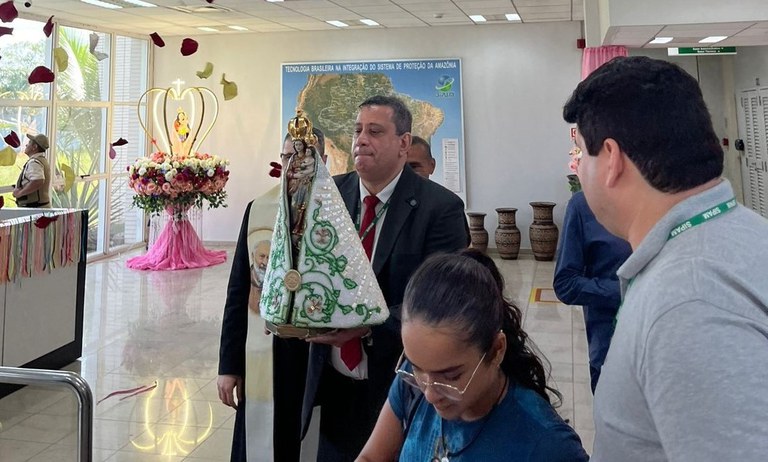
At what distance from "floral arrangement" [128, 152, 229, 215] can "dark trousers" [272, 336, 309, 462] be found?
7674mm

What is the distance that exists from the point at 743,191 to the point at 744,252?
10.8 metres

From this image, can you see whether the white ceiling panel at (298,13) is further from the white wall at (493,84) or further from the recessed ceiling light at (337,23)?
the white wall at (493,84)

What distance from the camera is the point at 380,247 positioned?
7.00ft

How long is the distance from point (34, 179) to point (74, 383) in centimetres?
639

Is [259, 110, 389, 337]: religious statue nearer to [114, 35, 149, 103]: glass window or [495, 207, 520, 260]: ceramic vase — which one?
[495, 207, 520, 260]: ceramic vase

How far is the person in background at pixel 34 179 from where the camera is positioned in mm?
7392

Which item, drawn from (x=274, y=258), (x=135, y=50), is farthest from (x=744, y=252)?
(x=135, y=50)

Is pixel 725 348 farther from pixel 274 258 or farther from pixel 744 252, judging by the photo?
pixel 274 258

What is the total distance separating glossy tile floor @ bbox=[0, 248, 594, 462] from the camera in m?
3.84

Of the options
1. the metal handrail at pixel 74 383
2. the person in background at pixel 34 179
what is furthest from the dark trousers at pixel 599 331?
the person in background at pixel 34 179

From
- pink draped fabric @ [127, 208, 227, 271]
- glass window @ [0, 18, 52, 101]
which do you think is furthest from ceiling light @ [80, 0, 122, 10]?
pink draped fabric @ [127, 208, 227, 271]

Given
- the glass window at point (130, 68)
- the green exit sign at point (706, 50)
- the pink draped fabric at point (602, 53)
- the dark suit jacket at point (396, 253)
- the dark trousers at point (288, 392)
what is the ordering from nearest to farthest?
the dark suit jacket at point (396, 253) → the dark trousers at point (288, 392) → the pink draped fabric at point (602, 53) → the green exit sign at point (706, 50) → the glass window at point (130, 68)

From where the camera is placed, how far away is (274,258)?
5.63ft

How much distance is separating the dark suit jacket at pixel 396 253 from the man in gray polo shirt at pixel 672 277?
3.73 feet
